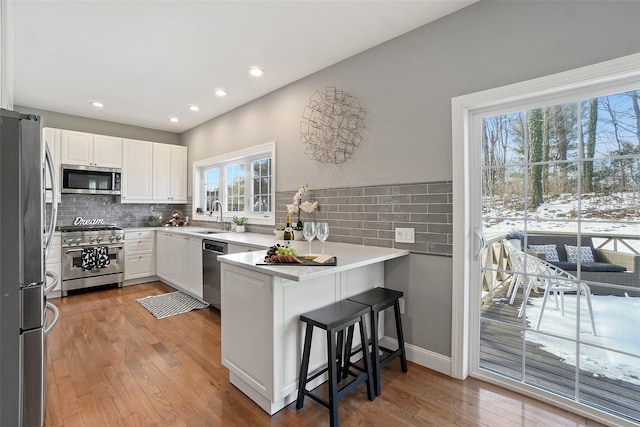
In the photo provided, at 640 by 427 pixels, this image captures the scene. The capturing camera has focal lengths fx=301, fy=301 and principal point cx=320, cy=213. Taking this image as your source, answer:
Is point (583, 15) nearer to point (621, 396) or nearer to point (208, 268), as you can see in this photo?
point (621, 396)

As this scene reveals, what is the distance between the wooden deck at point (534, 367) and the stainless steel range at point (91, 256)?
4724 mm

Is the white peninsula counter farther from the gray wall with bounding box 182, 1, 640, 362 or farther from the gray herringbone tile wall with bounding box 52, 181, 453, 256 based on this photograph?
the gray wall with bounding box 182, 1, 640, 362

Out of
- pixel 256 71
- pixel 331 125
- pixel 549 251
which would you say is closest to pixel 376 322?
pixel 549 251

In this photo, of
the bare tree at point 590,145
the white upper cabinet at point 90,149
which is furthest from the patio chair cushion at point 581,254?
the white upper cabinet at point 90,149

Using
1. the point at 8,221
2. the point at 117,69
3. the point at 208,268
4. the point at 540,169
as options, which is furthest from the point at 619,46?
the point at 117,69

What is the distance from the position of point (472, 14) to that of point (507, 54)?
40 centimetres

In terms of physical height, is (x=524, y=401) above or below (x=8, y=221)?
below

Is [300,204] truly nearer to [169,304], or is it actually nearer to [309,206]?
[309,206]

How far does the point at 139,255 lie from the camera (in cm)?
469

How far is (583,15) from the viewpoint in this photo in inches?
65.5

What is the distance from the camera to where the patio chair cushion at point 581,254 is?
5.77 feet

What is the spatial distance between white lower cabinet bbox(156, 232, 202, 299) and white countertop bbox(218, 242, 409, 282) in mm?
1823

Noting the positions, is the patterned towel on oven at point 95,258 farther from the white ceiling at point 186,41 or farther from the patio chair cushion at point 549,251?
the patio chair cushion at point 549,251

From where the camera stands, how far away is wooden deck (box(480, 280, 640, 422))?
1.70 metres
